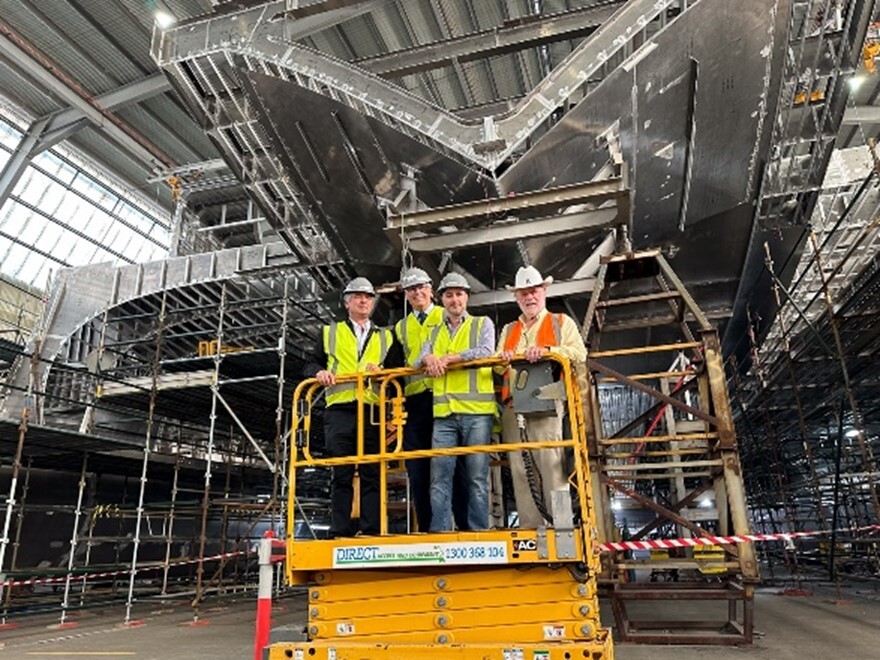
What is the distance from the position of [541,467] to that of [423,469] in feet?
2.86

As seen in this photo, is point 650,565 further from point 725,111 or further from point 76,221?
point 76,221

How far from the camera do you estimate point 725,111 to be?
7.16m

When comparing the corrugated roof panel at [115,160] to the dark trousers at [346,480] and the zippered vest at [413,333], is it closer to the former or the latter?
the zippered vest at [413,333]

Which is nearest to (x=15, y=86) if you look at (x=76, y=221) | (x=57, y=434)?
(x=76, y=221)

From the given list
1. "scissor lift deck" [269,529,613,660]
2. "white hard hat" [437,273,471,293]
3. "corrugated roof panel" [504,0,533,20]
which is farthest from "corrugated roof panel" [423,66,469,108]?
"scissor lift deck" [269,529,613,660]

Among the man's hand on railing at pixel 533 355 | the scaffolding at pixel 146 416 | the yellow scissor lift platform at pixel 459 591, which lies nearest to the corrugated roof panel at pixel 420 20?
the scaffolding at pixel 146 416

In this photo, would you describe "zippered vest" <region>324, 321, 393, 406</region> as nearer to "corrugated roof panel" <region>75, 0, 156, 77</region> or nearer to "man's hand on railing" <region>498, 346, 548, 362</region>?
"man's hand on railing" <region>498, 346, 548, 362</region>

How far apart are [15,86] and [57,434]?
52.3 ft

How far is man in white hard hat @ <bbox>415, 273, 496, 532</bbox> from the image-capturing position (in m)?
3.99

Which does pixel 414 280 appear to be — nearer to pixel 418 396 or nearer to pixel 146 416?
pixel 418 396

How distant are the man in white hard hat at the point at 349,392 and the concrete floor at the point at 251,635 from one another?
2.33 m

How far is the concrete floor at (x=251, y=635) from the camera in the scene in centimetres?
527

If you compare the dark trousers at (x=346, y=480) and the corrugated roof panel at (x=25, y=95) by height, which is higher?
the corrugated roof panel at (x=25, y=95)

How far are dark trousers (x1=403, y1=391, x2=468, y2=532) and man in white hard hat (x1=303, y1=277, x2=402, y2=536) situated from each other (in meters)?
0.29
